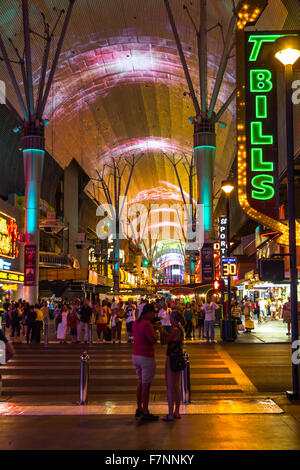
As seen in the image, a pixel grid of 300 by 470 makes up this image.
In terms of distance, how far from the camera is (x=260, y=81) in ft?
48.1

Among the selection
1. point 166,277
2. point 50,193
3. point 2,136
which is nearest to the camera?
point 2,136

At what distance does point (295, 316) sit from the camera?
9.86m

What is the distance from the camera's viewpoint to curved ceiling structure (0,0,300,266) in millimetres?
36250

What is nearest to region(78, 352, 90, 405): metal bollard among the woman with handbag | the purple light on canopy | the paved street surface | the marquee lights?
the paved street surface

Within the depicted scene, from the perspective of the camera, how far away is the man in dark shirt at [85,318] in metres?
19.8

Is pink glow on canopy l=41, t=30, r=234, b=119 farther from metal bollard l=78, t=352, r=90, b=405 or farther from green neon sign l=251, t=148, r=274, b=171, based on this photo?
metal bollard l=78, t=352, r=90, b=405

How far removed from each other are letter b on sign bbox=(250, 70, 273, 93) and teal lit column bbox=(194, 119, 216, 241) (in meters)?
20.9

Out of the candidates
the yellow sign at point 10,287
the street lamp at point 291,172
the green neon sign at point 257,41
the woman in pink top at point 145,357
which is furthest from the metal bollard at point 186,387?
the yellow sign at point 10,287

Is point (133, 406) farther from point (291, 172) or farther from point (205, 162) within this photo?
point (205, 162)

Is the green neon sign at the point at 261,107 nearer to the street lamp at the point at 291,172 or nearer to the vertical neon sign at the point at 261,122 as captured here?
the vertical neon sign at the point at 261,122

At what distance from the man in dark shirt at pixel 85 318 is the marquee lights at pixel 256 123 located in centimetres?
781

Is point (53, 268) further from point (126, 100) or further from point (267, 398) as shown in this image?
point (267, 398)
